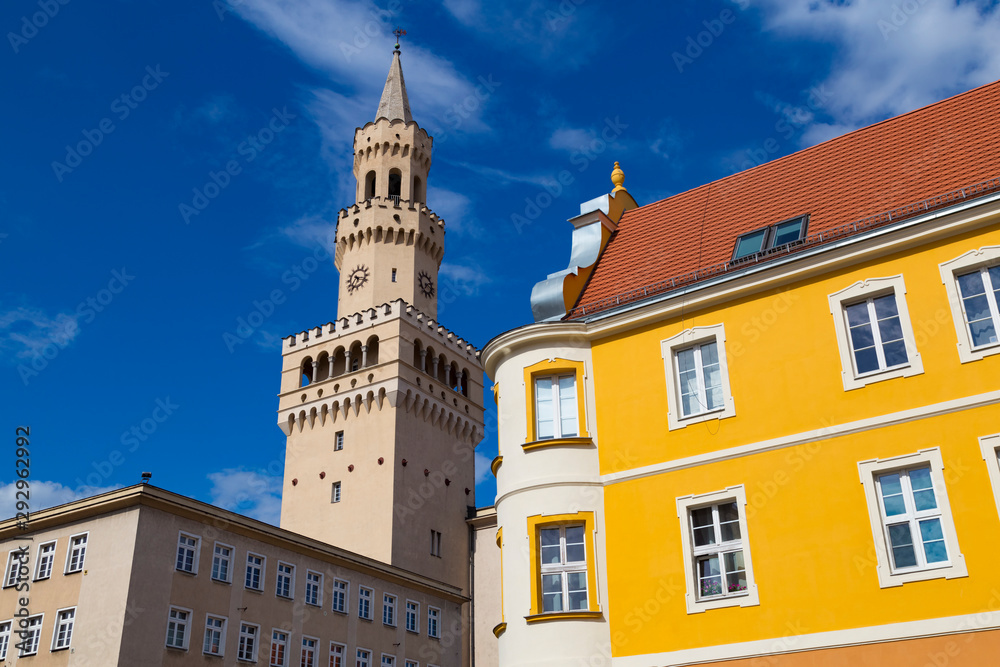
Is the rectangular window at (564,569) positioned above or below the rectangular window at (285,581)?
below

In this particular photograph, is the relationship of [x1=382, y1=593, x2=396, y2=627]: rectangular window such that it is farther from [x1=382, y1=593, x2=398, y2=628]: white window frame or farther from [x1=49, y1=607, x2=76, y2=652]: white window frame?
[x1=49, y1=607, x2=76, y2=652]: white window frame

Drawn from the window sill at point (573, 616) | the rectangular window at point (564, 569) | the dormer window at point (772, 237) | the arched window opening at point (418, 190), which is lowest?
the window sill at point (573, 616)

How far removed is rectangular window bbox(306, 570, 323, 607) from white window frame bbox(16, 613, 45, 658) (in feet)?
39.0

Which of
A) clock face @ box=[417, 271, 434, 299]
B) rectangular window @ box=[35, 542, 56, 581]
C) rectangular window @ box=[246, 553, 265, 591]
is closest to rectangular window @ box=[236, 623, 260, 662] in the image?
rectangular window @ box=[246, 553, 265, 591]

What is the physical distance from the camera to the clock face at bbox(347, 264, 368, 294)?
7012cm

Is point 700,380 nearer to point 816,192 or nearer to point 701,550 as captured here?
point 701,550

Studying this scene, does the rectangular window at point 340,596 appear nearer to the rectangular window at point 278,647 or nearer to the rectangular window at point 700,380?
the rectangular window at point 278,647

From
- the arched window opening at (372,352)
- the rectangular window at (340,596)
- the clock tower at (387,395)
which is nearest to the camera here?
the rectangular window at (340,596)

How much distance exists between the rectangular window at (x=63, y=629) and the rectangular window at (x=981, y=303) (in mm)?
33699

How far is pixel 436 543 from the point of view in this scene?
62.5 m

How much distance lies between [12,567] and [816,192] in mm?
35980

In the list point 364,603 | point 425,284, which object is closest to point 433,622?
point 364,603

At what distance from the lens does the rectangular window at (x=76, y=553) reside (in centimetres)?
3831

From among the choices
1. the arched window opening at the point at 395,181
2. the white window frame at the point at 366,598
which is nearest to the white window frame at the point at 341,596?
the white window frame at the point at 366,598
